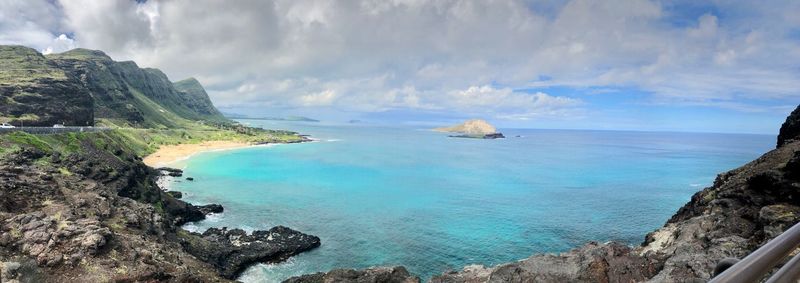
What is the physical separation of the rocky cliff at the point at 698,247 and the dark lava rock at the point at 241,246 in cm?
1293

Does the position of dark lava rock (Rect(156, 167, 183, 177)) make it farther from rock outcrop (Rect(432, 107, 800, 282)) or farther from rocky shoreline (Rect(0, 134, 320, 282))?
rock outcrop (Rect(432, 107, 800, 282))

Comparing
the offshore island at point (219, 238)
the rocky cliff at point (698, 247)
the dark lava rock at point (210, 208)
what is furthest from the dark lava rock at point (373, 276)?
the dark lava rock at point (210, 208)

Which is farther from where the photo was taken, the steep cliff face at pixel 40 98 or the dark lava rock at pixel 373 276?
the steep cliff face at pixel 40 98

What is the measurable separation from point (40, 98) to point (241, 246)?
370 ft

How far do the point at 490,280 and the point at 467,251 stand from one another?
24.5 m

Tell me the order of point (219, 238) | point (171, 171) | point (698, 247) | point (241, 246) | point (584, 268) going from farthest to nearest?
1. point (171, 171)
2. point (219, 238)
3. point (241, 246)
4. point (584, 268)
5. point (698, 247)

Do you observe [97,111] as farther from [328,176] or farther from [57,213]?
[57,213]

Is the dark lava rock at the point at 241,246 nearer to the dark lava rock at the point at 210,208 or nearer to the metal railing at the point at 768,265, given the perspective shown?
the dark lava rock at the point at 210,208

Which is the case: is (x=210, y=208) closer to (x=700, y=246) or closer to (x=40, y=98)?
(x=700, y=246)

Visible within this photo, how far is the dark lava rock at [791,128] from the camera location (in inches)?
1647

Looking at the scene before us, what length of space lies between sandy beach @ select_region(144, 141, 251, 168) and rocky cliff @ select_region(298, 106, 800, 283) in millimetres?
109558

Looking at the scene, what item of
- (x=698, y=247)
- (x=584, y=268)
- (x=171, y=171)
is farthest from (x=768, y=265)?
(x=171, y=171)

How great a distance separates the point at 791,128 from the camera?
1674 inches

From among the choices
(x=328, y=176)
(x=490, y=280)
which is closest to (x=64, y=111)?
(x=328, y=176)
